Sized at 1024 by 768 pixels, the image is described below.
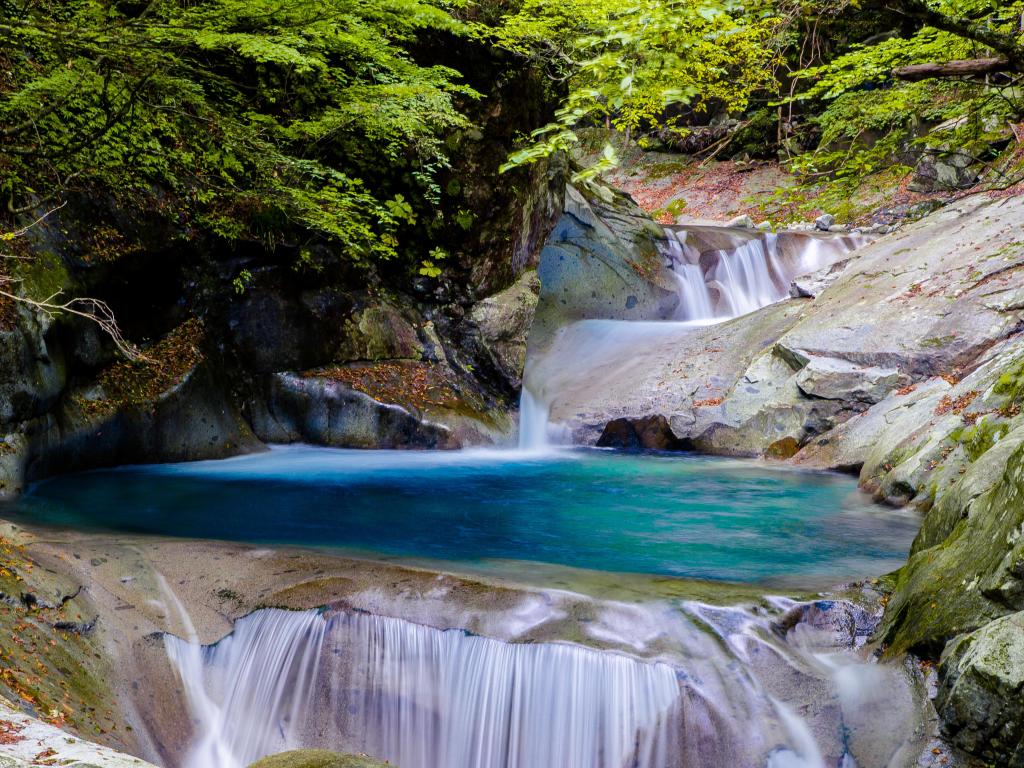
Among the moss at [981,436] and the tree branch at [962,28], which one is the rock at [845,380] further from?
the tree branch at [962,28]

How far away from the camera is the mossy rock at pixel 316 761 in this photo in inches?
92.4

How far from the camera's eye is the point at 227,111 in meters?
9.21

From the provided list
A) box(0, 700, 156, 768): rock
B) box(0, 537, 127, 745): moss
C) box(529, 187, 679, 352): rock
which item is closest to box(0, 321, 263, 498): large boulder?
box(0, 537, 127, 745): moss

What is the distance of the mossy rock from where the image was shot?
92.4 inches

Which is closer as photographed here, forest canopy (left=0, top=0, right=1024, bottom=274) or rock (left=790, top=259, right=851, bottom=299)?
forest canopy (left=0, top=0, right=1024, bottom=274)

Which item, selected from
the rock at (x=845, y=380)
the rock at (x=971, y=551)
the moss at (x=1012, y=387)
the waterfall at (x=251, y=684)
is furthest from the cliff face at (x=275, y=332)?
the rock at (x=971, y=551)

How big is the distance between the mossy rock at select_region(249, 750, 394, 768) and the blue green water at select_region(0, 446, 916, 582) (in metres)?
3.27

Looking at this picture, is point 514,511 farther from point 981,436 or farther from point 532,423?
point 532,423

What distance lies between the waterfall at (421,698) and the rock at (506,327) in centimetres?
816

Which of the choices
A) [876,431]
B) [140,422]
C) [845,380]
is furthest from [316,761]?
[845,380]

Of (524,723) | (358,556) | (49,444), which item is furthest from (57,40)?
(524,723)

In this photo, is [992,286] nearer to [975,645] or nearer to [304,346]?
[975,645]

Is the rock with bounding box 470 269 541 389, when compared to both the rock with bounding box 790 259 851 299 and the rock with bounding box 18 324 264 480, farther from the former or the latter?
the rock with bounding box 790 259 851 299

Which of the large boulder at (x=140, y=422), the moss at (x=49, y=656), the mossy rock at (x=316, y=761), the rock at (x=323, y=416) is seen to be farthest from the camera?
the rock at (x=323, y=416)
